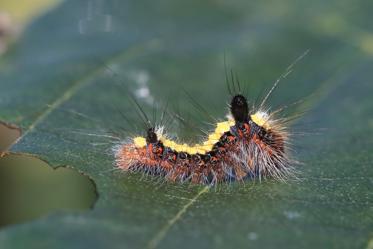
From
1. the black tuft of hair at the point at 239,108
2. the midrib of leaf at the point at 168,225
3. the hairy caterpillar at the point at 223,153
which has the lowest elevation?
the midrib of leaf at the point at 168,225

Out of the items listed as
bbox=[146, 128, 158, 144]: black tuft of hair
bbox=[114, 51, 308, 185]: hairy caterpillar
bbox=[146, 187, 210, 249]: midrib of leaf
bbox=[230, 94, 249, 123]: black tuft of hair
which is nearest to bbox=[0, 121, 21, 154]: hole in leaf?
bbox=[114, 51, 308, 185]: hairy caterpillar

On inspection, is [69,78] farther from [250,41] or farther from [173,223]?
[173,223]

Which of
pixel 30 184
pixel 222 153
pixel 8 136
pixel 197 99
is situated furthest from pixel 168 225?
pixel 30 184

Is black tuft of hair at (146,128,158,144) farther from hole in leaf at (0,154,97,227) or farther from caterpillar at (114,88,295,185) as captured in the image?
hole in leaf at (0,154,97,227)

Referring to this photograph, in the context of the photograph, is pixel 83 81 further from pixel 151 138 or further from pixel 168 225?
pixel 168 225

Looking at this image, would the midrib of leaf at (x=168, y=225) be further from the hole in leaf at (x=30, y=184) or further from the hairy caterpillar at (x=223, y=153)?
the hole in leaf at (x=30, y=184)

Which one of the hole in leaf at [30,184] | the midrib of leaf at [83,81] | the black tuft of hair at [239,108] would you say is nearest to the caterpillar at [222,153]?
the black tuft of hair at [239,108]

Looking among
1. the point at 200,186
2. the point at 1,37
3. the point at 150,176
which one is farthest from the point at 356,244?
the point at 1,37
